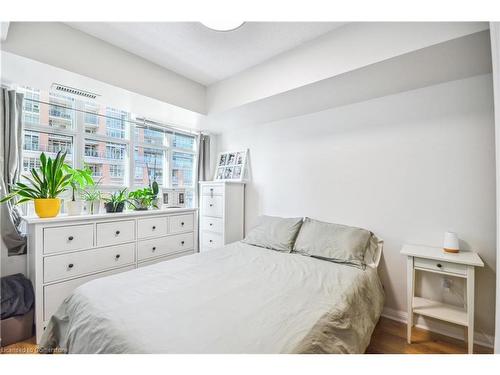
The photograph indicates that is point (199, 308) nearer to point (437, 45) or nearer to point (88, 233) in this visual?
point (88, 233)

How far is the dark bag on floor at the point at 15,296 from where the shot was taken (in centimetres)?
171

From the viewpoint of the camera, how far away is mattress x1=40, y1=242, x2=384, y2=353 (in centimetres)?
97

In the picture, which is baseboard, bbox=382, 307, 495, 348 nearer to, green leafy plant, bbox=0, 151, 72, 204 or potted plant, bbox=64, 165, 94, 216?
potted plant, bbox=64, 165, 94, 216

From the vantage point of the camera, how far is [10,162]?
1.94 meters

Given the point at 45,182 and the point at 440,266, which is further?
the point at 45,182

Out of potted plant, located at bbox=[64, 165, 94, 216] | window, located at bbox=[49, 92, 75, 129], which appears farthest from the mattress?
window, located at bbox=[49, 92, 75, 129]

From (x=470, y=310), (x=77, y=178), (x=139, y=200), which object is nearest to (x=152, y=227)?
(x=139, y=200)

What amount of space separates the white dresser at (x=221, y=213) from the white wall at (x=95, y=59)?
3.62 feet

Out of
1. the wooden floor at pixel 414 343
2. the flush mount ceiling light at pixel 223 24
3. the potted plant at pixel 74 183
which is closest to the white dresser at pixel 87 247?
the potted plant at pixel 74 183

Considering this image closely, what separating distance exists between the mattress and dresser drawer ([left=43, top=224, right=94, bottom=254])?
697 mm

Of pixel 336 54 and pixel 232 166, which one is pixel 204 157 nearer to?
pixel 232 166

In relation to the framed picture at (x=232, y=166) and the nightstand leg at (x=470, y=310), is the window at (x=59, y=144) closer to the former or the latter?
the framed picture at (x=232, y=166)

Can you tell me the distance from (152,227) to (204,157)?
140cm
